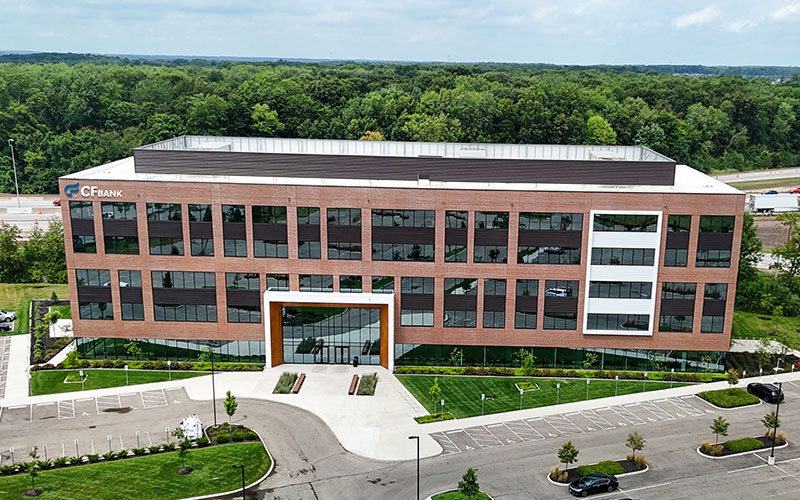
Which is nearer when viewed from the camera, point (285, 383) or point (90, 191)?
point (285, 383)

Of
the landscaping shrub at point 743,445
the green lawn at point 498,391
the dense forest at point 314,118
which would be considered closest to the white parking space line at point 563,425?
the green lawn at point 498,391

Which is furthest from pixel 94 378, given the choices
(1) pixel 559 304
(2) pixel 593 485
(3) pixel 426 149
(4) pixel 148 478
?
(2) pixel 593 485

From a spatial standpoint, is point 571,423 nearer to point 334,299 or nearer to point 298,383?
point 334,299

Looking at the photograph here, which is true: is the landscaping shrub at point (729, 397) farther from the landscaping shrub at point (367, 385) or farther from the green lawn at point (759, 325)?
the landscaping shrub at point (367, 385)

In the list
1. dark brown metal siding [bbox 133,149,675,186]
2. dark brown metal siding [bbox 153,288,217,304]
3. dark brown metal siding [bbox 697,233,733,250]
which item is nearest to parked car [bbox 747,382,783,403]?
dark brown metal siding [bbox 697,233,733,250]

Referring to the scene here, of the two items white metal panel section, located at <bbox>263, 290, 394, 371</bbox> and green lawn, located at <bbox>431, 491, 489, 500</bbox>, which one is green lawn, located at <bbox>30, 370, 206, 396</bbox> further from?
green lawn, located at <bbox>431, 491, 489, 500</bbox>

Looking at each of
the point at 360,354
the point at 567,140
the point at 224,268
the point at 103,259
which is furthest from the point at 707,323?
the point at 567,140
